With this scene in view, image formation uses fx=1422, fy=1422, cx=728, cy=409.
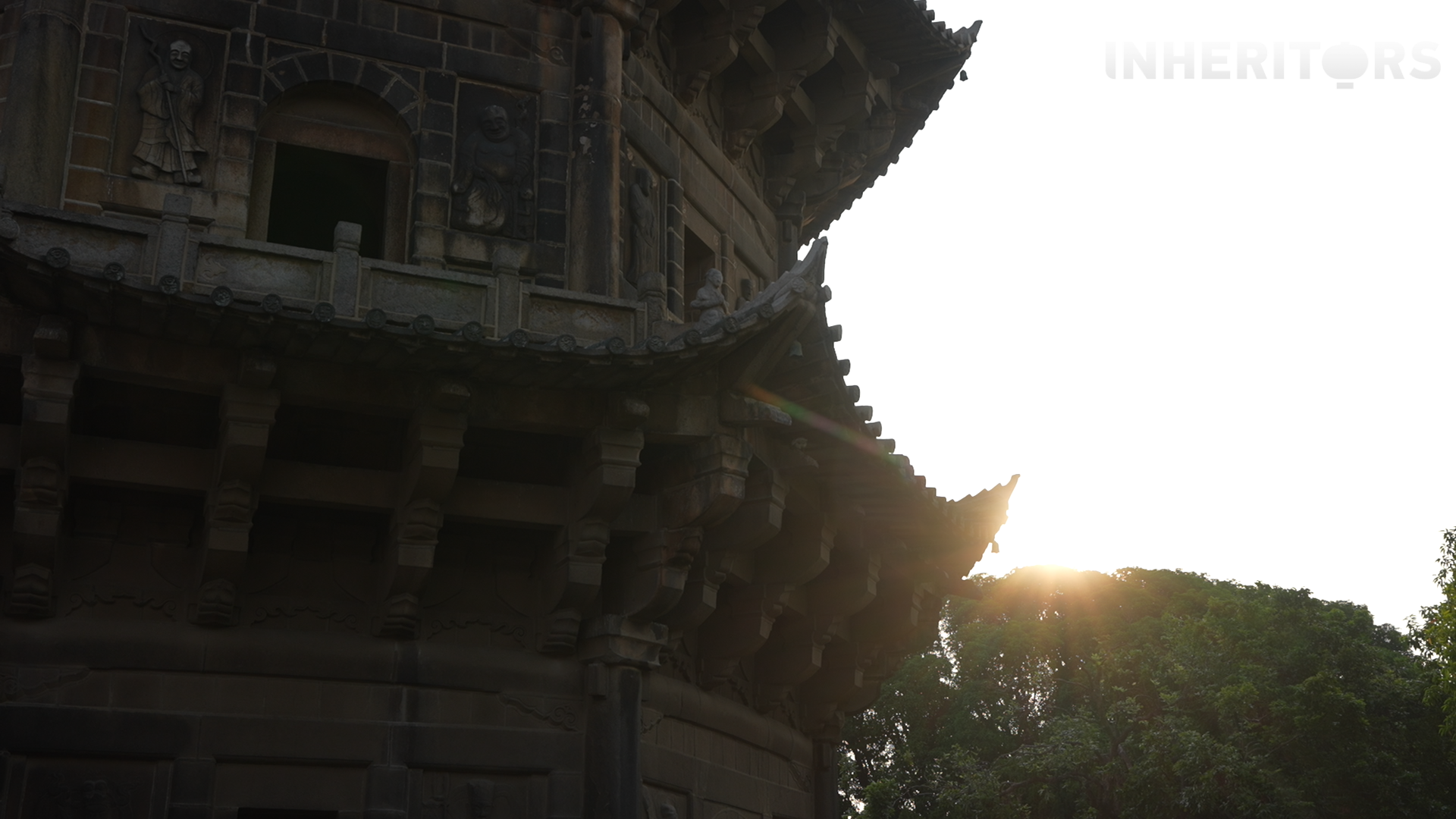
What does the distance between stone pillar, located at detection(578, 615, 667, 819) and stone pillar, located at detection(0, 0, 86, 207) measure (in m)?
5.29

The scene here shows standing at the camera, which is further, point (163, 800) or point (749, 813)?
point (749, 813)

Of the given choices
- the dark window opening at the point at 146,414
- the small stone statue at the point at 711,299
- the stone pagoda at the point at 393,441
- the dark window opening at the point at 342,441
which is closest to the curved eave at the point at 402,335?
the stone pagoda at the point at 393,441

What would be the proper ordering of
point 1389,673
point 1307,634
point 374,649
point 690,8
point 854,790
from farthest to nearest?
point 854,790 → point 1307,634 → point 1389,673 → point 690,8 → point 374,649

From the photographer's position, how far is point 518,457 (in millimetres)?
11000

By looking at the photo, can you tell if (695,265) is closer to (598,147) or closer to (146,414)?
(598,147)

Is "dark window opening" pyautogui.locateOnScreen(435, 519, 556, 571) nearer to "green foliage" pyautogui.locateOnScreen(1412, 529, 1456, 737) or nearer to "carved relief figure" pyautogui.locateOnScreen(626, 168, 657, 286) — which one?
"carved relief figure" pyautogui.locateOnScreen(626, 168, 657, 286)

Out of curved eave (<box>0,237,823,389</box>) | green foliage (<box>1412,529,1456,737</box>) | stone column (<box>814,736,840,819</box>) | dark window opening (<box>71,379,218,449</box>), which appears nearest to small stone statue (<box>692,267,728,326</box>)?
curved eave (<box>0,237,823,389</box>)

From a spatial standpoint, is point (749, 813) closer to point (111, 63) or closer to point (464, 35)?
point (464, 35)

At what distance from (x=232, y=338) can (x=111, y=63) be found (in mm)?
3470

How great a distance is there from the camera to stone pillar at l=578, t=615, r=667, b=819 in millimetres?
10586

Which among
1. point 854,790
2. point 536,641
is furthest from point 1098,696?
point 536,641

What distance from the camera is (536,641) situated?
36.4ft

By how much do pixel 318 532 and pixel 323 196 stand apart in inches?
179

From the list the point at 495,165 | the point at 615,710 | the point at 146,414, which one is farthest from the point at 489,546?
the point at 495,165
